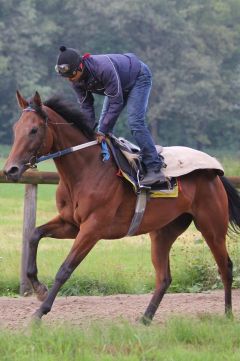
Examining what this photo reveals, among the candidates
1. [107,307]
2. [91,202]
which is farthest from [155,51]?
[91,202]

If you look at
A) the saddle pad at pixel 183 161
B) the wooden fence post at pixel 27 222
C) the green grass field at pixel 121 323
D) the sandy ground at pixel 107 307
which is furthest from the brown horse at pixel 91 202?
the wooden fence post at pixel 27 222

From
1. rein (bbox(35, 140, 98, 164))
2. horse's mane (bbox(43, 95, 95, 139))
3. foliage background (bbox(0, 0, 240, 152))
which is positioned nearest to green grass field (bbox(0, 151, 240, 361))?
rein (bbox(35, 140, 98, 164))

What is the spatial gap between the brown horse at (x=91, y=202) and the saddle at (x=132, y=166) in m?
0.07

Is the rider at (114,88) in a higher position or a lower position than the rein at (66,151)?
higher

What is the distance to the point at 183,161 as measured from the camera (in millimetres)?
7703

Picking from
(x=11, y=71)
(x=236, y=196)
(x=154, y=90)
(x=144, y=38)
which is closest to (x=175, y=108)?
(x=154, y=90)

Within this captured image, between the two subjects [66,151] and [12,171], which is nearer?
[12,171]

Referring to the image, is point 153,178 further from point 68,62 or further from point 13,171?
point 13,171

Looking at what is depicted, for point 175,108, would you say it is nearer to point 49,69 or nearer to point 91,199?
point 49,69

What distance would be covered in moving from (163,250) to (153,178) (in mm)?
881

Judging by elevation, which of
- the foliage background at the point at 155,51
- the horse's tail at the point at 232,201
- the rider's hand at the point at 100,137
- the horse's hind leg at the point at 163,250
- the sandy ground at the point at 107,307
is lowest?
the foliage background at the point at 155,51

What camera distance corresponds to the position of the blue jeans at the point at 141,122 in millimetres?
7359

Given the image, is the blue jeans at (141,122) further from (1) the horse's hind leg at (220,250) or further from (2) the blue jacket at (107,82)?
(1) the horse's hind leg at (220,250)

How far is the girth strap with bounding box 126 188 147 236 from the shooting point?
23.9 ft
